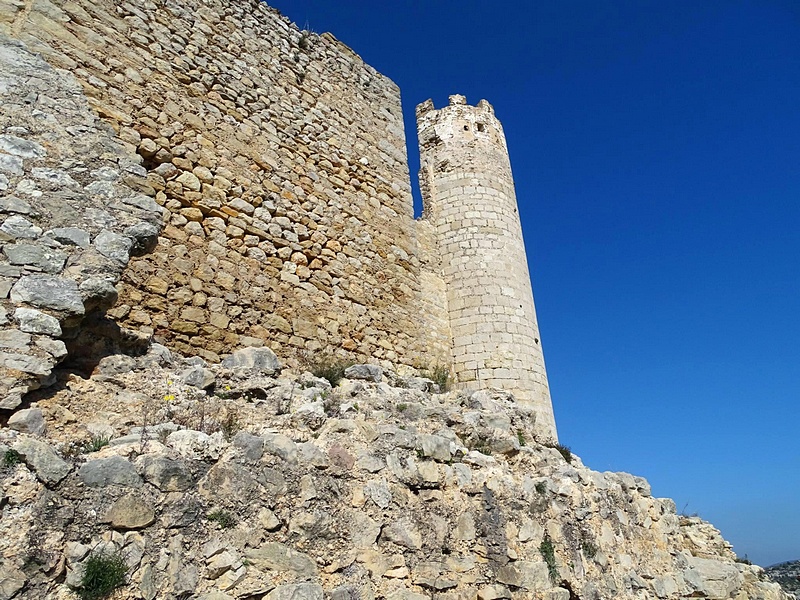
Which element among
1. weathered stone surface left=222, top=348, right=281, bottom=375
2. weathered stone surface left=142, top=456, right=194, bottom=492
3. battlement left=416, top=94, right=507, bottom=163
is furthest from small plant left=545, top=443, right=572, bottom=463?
battlement left=416, top=94, right=507, bottom=163

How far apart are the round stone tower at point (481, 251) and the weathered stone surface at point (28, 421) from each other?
7.03 metres

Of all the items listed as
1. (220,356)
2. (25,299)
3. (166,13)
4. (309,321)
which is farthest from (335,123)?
(25,299)

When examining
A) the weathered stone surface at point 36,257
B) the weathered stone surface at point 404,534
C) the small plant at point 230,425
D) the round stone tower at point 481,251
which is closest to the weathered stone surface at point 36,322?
the weathered stone surface at point 36,257

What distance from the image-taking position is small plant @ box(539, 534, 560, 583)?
4285mm

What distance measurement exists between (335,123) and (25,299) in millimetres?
5759

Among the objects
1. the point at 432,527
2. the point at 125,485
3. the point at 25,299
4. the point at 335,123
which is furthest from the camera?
the point at 335,123

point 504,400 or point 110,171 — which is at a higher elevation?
point 110,171

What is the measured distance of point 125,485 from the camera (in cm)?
296

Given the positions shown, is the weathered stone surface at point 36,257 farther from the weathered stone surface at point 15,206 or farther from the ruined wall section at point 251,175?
the ruined wall section at point 251,175

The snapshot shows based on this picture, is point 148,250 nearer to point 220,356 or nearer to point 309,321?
point 220,356

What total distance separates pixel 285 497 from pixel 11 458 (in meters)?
1.46

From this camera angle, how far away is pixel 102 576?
2641 millimetres

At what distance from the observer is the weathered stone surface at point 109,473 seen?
289 cm

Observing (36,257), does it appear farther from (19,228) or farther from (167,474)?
(167,474)
